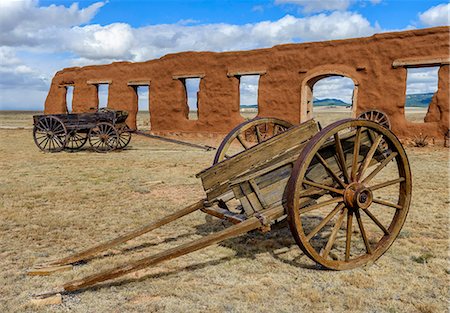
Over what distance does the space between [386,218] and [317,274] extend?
6.63 feet

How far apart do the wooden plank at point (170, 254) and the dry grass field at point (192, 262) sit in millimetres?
172

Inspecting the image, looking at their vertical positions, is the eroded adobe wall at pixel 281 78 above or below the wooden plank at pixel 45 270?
above

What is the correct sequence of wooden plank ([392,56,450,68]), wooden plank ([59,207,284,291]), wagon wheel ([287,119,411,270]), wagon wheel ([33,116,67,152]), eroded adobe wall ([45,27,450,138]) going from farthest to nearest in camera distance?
1. wagon wheel ([33,116,67,152])
2. eroded adobe wall ([45,27,450,138])
3. wooden plank ([392,56,450,68])
4. wagon wheel ([287,119,411,270])
5. wooden plank ([59,207,284,291])

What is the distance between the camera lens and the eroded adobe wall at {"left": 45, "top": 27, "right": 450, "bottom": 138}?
1149 centimetres

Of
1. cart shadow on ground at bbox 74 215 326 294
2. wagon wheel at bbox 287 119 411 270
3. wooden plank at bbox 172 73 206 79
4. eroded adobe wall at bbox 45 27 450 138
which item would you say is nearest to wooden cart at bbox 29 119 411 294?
wagon wheel at bbox 287 119 411 270

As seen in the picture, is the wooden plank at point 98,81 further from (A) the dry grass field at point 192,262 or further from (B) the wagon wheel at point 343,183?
(B) the wagon wheel at point 343,183

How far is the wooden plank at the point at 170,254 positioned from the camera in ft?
8.18

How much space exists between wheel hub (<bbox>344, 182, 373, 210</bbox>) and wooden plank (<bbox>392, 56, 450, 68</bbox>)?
9.88 metres

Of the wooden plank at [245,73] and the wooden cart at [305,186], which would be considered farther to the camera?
the wooden plank at [245,73]

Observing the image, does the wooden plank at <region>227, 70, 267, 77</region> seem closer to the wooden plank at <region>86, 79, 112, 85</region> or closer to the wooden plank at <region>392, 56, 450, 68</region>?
the wooden plank at <region>392, 56, 450, 68</region>

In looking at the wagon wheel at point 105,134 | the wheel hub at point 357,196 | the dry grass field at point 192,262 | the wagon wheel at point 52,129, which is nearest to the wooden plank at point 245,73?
the wagon wheel at point 105,134

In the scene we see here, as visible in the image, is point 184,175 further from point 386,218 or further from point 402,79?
point 402,79

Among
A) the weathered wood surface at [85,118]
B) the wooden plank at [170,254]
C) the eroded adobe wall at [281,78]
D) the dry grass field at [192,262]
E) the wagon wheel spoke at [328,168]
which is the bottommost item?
the dry grass field at [192,262]

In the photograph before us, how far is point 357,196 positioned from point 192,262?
1495 millimetres
